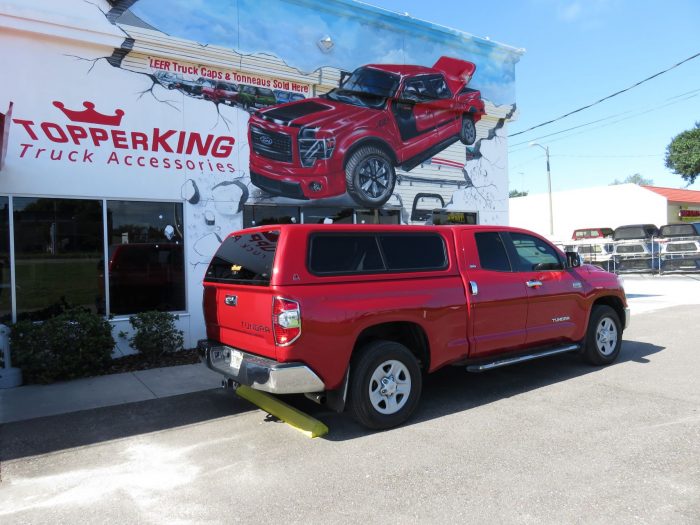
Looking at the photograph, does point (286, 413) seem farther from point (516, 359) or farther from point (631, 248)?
point (631, 248)

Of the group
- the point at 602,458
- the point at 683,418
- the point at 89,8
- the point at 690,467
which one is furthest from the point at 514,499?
the point at 89,8

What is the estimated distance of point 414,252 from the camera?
5.46 m

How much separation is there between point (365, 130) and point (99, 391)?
7236mm

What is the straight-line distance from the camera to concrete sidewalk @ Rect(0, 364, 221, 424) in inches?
231

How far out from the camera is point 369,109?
11.3 m

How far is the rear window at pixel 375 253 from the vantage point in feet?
15.9

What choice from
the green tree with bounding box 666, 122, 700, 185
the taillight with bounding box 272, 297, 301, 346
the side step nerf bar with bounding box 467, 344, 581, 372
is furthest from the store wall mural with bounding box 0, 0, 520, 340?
the green tree with bounding box 666, 122, 700, 185

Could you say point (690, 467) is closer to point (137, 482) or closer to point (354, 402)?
point (354, 402)

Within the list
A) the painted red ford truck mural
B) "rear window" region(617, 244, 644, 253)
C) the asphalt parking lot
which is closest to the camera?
the asphalt parking lot

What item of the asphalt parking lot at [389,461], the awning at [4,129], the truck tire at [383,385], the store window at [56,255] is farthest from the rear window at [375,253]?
the store window at [56,255]

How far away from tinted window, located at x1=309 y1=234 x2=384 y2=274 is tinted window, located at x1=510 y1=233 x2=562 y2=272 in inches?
81.6

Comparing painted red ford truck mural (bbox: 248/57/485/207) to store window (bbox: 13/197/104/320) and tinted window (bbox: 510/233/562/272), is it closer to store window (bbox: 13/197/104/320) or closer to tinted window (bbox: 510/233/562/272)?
store window (bbox: 13/197/104/320)

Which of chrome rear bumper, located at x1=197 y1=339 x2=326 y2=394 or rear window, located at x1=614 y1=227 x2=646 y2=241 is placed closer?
chrome rear bumper, located at x1=197 y1=339 x2=326 y2=394

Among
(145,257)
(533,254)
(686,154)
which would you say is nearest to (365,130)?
(145,257)
